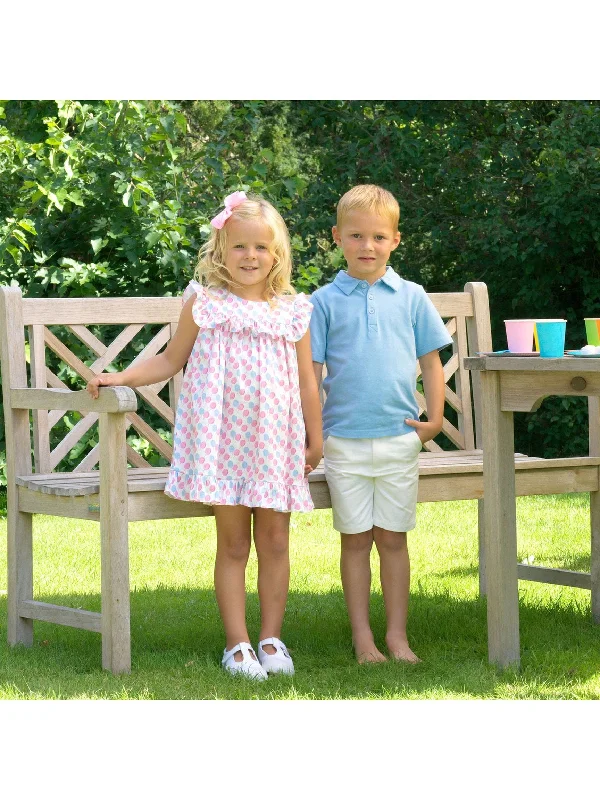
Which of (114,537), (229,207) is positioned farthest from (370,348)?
(114,537)

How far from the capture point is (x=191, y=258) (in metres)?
6.87

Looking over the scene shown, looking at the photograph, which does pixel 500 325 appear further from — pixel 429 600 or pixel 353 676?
pixel 353 676

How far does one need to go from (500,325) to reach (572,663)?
24.7ft

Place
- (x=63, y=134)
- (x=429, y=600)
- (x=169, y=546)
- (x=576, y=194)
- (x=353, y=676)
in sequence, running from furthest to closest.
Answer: (x=576, y=194)
(x=63, y=134)
(x=169, y=546)
(x=429, y=600)
(x=353, y=676)

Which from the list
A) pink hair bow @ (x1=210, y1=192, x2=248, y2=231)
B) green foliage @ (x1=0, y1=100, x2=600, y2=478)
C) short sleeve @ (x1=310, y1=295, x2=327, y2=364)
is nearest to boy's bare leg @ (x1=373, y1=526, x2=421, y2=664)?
short sleeve @ (x1=310, y1=295, x2=327, y2=364)

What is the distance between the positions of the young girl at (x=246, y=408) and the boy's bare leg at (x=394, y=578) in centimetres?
31

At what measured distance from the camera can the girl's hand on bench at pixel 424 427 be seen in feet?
12.0

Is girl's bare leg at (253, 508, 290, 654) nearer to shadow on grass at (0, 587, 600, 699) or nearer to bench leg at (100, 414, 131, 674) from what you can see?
shadow on grass at (0, 587, 600, 699)

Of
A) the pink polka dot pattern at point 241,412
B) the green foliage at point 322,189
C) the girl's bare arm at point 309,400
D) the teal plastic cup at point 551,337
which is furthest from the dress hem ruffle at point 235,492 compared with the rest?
the green foliage at point 322,189

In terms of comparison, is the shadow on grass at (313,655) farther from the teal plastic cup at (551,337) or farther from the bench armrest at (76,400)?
the teal plastic cup at (551,337)

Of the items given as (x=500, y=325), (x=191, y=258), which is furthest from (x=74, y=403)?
(x=500, y=325)

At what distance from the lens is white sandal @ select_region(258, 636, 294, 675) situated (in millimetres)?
3424

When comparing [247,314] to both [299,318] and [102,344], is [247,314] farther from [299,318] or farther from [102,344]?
[102,344]

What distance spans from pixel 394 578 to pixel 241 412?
74 centimetres
